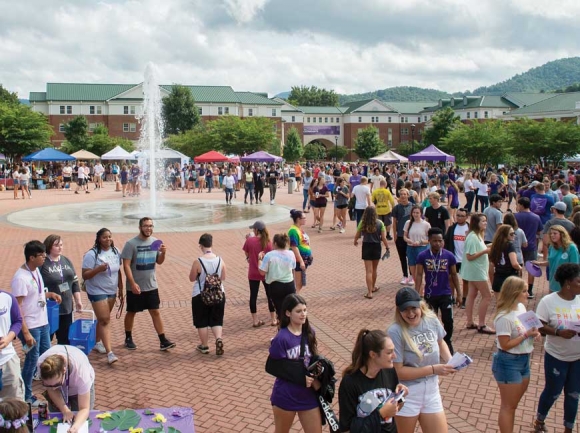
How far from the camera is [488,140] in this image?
43.9 meters

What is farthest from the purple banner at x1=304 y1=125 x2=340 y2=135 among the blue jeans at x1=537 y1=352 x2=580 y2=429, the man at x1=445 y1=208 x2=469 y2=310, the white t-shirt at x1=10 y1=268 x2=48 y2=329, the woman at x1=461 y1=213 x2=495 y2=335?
the blue jeans at x1=537 y1=352 x2=580 y2=429

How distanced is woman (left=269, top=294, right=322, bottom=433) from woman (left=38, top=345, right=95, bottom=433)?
1500 mm

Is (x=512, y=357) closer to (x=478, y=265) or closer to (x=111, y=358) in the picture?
(x=478, y=265)

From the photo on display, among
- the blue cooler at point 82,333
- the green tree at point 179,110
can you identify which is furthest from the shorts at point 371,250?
the green tree at point 179,110

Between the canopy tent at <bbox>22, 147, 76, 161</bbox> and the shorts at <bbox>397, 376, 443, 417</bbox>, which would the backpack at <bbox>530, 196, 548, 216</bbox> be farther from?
the canopy tent at <bbox>22, 147, 76, 161</bbox>

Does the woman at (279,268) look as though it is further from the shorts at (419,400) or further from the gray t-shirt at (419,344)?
the shorts at (419,400)

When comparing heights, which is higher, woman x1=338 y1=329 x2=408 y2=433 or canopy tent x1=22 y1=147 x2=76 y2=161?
canopy tent x1=22 y1=147 x2=76 y2=161

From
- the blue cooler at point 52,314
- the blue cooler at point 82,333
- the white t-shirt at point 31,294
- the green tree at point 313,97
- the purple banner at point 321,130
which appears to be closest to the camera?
the white t-shirt at point 31,294

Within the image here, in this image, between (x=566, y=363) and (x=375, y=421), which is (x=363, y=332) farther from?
(x=566, y=363)

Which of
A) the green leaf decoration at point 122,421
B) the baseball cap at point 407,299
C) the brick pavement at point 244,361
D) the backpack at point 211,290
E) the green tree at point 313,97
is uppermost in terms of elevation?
the green tree at point 313,97

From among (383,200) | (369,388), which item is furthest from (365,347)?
(383,200)

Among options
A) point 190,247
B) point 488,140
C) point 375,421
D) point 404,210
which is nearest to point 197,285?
point 375,421

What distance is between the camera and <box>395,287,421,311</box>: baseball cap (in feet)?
13.2

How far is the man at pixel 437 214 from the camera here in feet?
34.9
